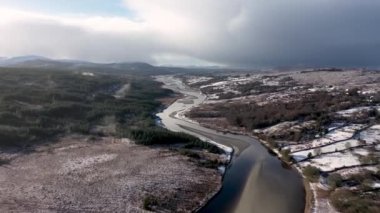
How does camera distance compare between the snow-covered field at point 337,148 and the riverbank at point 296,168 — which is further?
the snow-covered field at point 337,148

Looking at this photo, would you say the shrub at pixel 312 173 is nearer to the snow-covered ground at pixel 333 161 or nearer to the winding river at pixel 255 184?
the winding river at pixel 255 184

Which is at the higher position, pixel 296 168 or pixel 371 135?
pixel 371 135

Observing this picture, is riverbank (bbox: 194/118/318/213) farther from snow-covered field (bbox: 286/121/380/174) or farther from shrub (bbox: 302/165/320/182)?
snow-covered field (bbox: 286/121/380/174)

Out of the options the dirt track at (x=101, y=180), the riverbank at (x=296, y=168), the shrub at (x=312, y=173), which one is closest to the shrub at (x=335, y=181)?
the shrub at (x=312, y=173)

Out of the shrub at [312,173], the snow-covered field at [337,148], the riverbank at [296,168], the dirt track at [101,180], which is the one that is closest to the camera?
the dirt track at [101,180]

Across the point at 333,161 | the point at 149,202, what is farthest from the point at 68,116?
the point at 333,161

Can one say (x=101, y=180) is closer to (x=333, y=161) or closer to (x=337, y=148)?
(x=333, y=161)

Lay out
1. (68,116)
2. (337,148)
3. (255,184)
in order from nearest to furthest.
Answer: (255,184)
(337,148)
(68,116)
